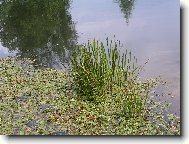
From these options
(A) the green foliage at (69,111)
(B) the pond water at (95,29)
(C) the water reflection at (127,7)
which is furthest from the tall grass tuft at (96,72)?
(C) the water reflection at (127,7)

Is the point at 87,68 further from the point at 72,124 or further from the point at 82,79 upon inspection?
the point at 72,124

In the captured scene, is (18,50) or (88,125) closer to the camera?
(88,125)

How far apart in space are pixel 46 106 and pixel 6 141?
228 centimetres

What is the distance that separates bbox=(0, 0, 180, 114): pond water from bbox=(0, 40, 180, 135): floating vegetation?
0.81m

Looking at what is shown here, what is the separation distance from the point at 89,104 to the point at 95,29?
852cm

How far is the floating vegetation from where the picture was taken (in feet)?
25.7

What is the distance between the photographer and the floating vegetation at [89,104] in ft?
25.7

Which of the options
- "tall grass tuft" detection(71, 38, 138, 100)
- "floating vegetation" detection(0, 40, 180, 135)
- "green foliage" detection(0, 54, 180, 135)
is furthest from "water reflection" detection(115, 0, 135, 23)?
"tall grass tuft" detection(71, 38, 138, 100)

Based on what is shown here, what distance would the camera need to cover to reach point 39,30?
723 inches

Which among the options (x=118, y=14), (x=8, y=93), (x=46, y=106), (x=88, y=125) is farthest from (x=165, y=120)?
(x=118, y=14)

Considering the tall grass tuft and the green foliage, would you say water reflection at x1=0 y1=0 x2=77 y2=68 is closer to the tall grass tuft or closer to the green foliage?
the green foliage

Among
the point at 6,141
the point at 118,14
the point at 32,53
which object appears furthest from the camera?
the point at 118,14

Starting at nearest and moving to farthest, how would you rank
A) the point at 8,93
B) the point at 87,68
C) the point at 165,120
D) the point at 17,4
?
the point at 165,120
the point at 87,68
the point at 8,93
the point at 17,4

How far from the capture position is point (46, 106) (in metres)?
9.30
